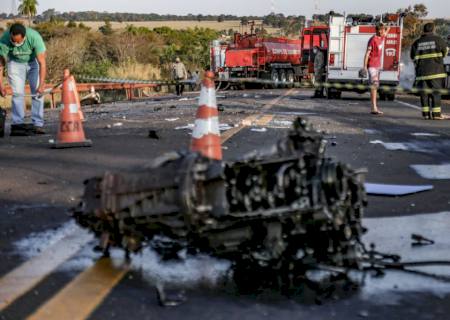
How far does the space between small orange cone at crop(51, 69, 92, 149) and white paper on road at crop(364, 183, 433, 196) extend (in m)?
4.10

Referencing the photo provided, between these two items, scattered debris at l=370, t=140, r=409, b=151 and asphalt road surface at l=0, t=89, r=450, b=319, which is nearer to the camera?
asphalt road surface at l=0, t=89, r=450, b=319

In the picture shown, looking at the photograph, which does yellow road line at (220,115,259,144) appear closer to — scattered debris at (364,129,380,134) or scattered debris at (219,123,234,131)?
scattered debris at (219,123,234,131)

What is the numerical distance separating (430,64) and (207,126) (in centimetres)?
961

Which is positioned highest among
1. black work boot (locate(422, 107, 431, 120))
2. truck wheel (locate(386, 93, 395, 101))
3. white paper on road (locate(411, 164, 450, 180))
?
white paper on road (locate(411, 164, 450, 180))

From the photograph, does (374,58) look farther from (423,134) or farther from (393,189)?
(393,189)

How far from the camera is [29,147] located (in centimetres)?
959

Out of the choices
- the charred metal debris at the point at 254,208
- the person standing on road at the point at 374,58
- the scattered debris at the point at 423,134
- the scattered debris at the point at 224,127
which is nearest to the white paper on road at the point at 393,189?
the charred metal debris at the point at 254,208

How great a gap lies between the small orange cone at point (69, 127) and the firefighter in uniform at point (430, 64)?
7974mm

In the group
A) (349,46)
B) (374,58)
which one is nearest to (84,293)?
(374,58)

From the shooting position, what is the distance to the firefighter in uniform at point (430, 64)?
15.1m

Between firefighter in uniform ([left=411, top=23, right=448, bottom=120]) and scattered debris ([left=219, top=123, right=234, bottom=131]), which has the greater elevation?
firefighter in uniform ([left=411, top=23, right=448, bottom=120])

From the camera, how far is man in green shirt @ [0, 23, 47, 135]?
36.4 feet

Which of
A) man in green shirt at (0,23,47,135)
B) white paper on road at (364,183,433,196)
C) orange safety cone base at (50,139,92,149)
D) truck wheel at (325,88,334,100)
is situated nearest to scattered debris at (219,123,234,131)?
man in green shirt at (0,23,47,135)

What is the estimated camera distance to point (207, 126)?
6.69 meters
